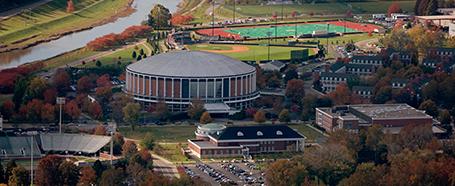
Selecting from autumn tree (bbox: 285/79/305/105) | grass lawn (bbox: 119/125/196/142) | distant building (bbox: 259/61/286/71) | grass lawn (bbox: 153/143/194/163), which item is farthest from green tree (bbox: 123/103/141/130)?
distant building (bbox: 259/61/286/71)

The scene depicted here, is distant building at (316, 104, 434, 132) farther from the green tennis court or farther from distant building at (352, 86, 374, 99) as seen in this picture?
the green tennis court

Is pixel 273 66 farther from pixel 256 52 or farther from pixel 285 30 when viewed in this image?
pixel 285 30

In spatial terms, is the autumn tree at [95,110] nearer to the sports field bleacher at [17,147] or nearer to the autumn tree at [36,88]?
the autumn tree at [36,88]

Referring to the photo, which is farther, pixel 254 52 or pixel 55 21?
pixel 55 21

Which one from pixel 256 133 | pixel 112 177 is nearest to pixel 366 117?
pixel 256 133

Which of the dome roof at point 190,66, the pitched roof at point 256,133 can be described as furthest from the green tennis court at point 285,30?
the pitched roof at point 256,133

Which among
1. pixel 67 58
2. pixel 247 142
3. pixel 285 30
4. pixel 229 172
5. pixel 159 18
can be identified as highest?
pixel 159 18

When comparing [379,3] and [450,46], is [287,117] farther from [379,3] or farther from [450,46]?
[379,3]
